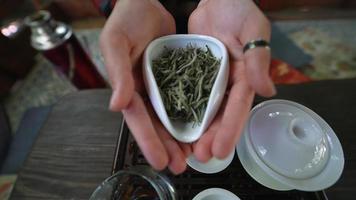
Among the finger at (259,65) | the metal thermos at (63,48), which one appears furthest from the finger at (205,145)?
the metal thermos at (63,48)

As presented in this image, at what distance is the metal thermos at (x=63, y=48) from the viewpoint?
1.70m

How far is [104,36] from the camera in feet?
2.53

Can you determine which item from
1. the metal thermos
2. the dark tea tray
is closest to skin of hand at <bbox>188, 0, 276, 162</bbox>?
the dark tea tray

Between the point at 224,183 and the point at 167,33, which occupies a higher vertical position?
the point at 167,33

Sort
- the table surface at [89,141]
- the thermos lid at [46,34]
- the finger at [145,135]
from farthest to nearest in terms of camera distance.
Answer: the thermos lid at [46,34] < the table surface at [89,141] < the finger at [145,135]

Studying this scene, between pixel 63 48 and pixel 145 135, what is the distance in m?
1.35

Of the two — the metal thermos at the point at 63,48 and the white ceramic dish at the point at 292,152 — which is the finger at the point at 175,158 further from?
the metal thermos at the point at 63,48

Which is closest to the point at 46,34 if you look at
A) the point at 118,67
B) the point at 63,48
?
the point at 63,48

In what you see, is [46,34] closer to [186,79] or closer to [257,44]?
[186,79]

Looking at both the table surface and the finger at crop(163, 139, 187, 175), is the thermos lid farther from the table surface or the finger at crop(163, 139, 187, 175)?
the finger at crop(163, 139, 187, 175)

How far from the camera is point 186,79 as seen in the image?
849 mm

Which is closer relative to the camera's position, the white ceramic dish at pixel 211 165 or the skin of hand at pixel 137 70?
the skin of hand at pixel 137 70

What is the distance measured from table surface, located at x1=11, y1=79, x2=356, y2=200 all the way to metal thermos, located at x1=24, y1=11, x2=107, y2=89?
0.79 metres

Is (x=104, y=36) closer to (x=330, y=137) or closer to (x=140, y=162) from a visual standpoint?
(x=140, y=162)
